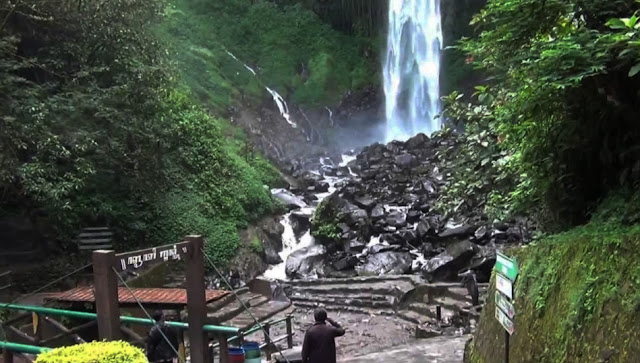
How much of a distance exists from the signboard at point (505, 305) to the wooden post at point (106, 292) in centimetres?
342

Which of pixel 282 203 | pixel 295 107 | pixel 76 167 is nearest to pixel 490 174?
pixel 76 167

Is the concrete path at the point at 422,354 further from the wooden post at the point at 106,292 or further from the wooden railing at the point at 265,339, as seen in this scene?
the wooden post at the point at 106,292

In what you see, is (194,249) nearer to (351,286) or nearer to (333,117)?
(351,286)

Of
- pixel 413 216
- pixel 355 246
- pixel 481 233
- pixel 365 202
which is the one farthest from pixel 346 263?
pixel 481 233

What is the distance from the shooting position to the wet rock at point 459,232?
18.5 meters

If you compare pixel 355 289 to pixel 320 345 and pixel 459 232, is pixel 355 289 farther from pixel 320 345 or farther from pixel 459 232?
pixel 320 345

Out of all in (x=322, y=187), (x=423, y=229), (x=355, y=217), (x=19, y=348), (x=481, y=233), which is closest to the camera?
(x=19, y=348)

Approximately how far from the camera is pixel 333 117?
37594 mm

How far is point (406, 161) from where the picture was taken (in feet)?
89.4

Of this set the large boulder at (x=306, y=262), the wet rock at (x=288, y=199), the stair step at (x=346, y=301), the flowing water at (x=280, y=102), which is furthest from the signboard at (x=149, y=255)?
the flowing water at (x=280, y=102)

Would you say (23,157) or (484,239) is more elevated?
(23,157)

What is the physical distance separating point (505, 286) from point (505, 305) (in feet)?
0.47

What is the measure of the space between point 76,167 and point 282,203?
11366mm

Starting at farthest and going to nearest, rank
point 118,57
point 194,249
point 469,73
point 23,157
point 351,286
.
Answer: point 469,73
point 351,286
point 118,57
point 23,157
point 194,249
